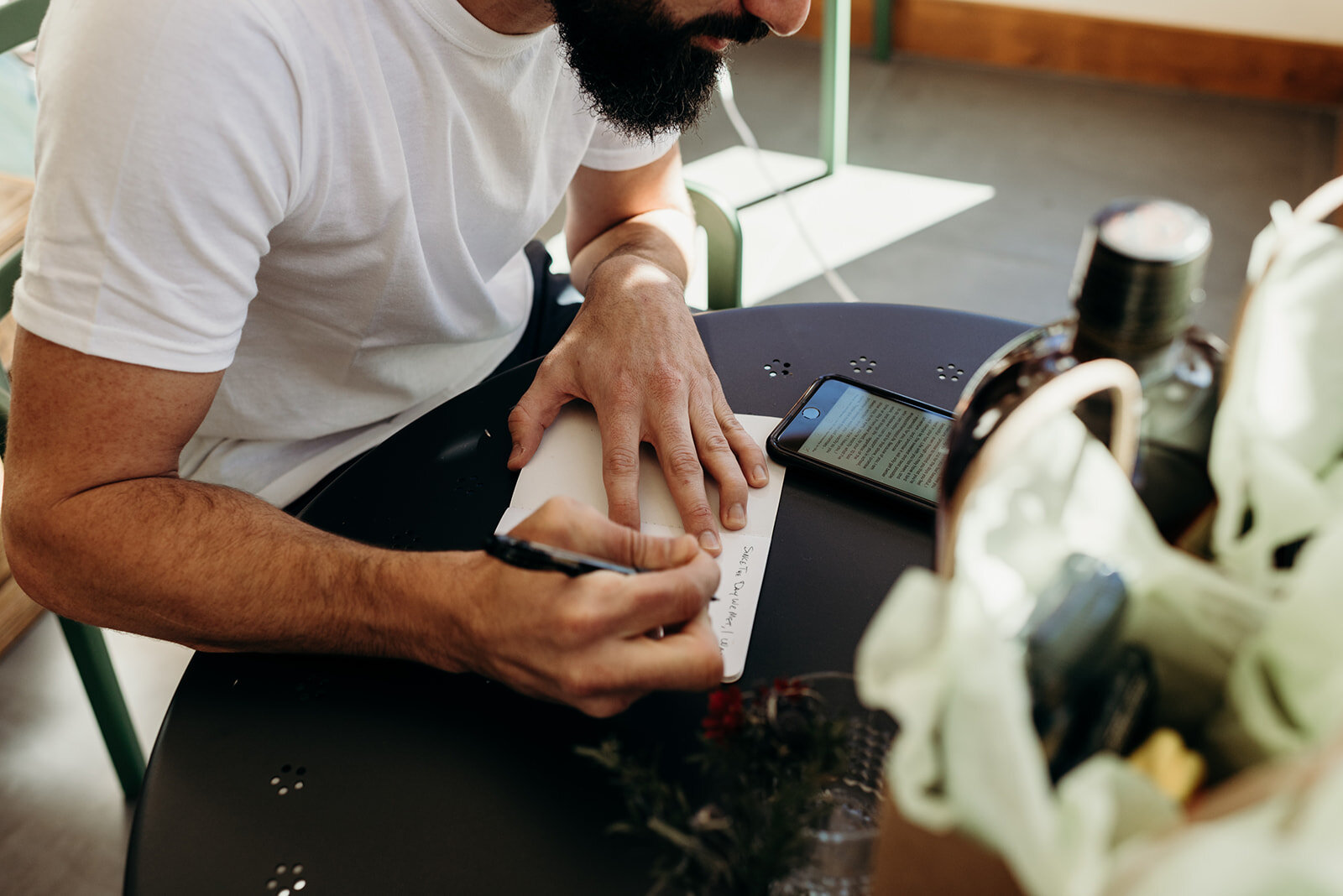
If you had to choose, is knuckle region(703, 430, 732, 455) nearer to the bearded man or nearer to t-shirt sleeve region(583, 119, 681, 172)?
Answer: the bearded man

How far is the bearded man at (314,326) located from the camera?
0.70m

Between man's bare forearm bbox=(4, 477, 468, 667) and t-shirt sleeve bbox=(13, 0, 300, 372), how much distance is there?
12cm

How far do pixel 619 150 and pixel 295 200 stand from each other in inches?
19.6

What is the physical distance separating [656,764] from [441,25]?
65cm

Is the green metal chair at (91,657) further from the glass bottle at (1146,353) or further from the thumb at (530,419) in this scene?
the glass bottle at (1146,353)

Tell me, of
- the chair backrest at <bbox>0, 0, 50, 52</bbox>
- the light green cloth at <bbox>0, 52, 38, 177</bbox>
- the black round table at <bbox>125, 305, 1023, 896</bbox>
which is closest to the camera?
the black round table at <bbox>125, 305, 1023, 896</bbox>

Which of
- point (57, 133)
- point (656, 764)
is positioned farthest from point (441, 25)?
point (656, 764)

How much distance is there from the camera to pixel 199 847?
641 mm

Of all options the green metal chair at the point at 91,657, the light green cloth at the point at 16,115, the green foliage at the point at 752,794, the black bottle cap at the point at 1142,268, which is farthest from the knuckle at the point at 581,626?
the light green cloth at the point at 16,115

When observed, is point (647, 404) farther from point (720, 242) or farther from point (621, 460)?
point (720, 242)

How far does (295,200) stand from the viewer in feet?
2.72

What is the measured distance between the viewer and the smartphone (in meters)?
0.84

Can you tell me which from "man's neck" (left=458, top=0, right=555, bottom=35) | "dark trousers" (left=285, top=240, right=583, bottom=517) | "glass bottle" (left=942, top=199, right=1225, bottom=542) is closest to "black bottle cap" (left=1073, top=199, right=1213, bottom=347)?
"glass bottle" (left=942, top=199, right=1225, bottom=542)

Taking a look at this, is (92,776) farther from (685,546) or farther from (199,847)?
(685,546)
